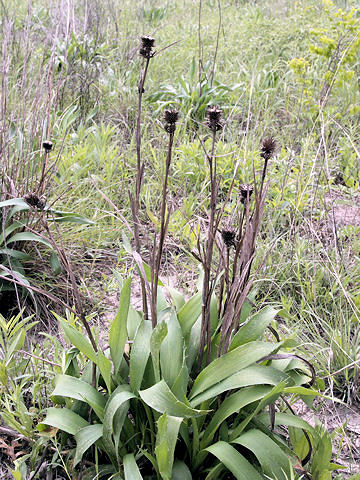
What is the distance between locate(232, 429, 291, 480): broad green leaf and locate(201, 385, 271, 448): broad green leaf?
0.07 m

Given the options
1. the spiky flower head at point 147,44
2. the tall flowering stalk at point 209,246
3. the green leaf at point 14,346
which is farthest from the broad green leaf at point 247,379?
the spiky flower head at point 147,44

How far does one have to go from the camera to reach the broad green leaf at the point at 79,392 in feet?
5.13

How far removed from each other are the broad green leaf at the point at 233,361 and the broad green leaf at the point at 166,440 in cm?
18

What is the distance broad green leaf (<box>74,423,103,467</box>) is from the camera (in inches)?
59.1

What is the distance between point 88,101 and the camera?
4344 mm

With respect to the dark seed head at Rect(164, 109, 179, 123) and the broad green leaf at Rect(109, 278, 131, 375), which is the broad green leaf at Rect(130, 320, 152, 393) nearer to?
the broad green leaf at Rect(109, 278, 131, 375)

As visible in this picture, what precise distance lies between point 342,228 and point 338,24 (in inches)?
62.5

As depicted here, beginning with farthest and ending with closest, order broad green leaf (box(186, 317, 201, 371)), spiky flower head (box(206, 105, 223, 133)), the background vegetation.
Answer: the background vegetation
broad green leaf (box(186, 317, 201, 371))
spiky flower head (box(206, 105, 223, 133))

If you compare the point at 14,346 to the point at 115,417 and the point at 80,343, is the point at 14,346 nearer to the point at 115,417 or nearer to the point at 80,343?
the point at 80,343

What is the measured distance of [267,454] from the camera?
1.45 meters

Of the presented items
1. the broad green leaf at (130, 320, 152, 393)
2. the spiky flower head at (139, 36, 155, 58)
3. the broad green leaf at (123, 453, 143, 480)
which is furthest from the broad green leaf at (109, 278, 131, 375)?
the spiky flower head at (139, 36, 155, 58)

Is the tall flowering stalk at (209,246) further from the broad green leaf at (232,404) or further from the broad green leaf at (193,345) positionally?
the broad green leaf at (232,404)

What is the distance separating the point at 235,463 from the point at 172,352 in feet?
1.18

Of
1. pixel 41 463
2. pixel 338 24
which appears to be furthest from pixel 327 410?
pixel 338 24
